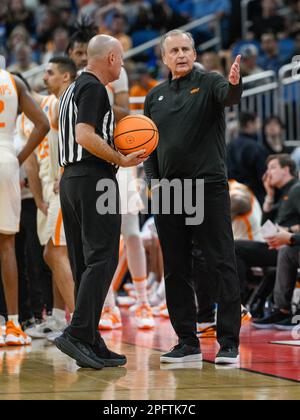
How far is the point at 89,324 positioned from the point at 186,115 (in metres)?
1.59

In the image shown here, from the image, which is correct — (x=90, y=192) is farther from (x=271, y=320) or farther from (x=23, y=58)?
(x=23, y=58)

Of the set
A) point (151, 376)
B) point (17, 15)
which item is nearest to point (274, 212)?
point (151, 376)

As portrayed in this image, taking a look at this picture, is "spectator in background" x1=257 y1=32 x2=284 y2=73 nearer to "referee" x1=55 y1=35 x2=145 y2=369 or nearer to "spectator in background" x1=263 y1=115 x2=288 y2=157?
"spectator in background" x1=263 y1=115 x2=288 y2=157

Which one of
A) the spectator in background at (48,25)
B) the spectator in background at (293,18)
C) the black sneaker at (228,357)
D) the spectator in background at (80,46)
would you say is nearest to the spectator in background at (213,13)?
the spectator in background at (293,18)

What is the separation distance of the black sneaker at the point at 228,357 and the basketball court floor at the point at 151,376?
0.18 feet

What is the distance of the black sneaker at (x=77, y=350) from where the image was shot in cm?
586

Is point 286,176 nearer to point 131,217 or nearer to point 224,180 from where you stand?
point 131,217

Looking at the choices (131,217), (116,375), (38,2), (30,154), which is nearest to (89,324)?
(116,375)

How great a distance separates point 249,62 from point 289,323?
22.8ft

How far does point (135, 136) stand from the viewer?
19.6 feet

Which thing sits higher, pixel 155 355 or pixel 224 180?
pixel 224 180

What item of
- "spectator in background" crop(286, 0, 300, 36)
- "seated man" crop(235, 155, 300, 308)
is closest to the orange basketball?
"seated man" crop(235, 155, 300, 308)

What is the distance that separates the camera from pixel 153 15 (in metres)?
18.1

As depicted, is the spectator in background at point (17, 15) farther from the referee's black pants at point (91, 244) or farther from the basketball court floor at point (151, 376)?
the referee's black pants at point (91, 244)
